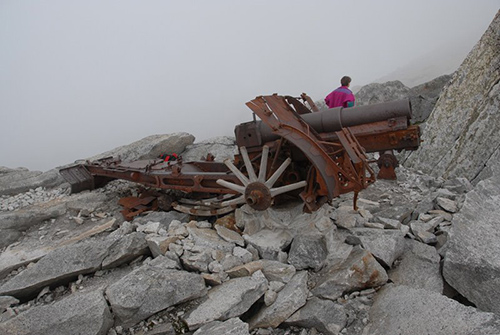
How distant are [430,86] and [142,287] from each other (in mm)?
14130

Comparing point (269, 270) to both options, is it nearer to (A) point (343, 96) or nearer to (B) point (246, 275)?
(B) point (246, 275)

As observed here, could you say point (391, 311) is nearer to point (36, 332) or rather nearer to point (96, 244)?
point (36, 332)

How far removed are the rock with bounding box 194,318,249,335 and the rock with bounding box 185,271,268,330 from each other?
12 centimetres

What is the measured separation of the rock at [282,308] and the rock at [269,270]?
193 mm

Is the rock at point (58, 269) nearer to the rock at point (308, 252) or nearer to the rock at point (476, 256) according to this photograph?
the rock at point (308, 252)

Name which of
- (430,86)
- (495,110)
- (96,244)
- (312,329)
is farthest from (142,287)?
(430,86)

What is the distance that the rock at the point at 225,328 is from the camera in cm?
292

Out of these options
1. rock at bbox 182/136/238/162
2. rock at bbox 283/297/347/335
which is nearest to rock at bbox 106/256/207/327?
rock at bbox 283/297/347/335

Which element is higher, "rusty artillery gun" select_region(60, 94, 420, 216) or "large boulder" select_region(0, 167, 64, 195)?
"large boulder" select_region(0, 167, 64, 195)

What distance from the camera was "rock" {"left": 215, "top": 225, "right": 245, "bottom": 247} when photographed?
448cm

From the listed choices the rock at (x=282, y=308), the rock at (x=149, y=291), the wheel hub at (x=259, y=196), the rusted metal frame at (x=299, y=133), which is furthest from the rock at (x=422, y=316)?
A: the rock at (x=149, y=291)

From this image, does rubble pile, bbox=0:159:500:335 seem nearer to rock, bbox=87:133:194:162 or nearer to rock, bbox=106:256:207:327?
rock, bbox=106:256:207:327

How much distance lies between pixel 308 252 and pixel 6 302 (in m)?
3.82

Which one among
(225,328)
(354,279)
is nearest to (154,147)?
(225,328)
